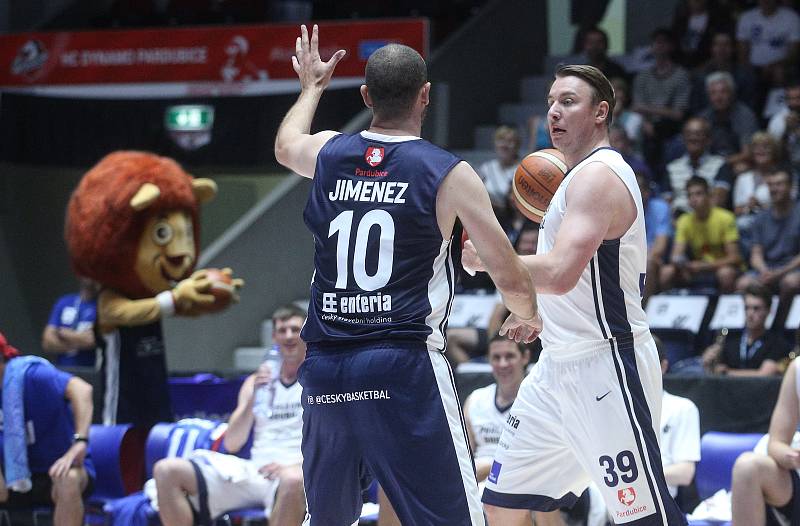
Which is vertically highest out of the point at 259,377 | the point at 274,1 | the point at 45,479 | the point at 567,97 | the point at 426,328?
the point at 274,1

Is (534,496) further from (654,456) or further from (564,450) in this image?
(654,456)

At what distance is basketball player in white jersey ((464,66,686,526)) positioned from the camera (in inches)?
182

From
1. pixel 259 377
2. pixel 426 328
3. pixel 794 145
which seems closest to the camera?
pixel 426 328

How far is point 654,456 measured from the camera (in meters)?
4.66

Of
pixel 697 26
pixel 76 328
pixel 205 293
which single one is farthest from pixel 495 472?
pixel 697 26

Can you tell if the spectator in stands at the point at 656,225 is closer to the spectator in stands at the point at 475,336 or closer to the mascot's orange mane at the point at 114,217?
the spectator in stands at the point at 475,336

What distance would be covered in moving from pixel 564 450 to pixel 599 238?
86 cm

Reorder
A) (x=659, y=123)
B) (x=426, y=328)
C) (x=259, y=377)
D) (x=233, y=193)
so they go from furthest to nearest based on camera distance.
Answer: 1. (x=233, y=193)
2. (x=659, y=123)
3. (x=259, y=377)
4. (x=426, y=328)

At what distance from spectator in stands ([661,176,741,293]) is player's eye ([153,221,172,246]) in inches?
150

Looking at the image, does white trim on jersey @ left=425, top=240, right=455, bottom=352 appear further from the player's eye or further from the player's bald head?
the player's eye

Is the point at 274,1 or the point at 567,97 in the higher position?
the point at 274,1

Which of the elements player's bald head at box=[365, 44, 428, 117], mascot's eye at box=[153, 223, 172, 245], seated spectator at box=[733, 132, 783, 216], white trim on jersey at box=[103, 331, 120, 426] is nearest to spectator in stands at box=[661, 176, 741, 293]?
seated spectator at box=[733, 132, 783, 216]

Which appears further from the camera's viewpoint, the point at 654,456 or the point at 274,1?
the point at 274,1

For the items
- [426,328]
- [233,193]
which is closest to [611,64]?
[233,193]
